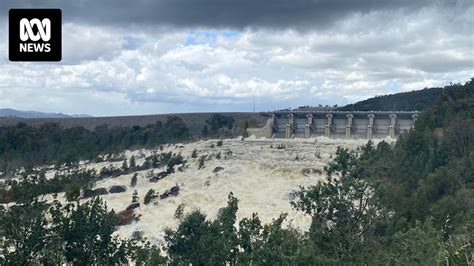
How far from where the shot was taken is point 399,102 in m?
102

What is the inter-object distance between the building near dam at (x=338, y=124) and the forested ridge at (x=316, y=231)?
36417 millimetres

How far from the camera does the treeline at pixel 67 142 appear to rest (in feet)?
233

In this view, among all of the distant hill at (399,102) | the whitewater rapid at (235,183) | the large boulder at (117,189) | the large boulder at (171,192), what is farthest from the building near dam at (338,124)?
the large boulder at (117,189)

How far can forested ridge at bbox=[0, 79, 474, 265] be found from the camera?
1742cm

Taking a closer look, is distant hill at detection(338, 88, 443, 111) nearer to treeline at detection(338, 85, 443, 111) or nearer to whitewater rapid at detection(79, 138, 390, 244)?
treeline at detection(338, 85, 443, 111)

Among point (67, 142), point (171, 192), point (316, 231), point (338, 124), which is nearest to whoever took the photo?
point (316, 231)

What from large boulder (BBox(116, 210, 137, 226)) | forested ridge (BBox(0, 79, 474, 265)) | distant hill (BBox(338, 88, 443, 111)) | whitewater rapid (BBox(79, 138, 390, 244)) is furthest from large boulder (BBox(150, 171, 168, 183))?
distant hill (BBox(338, 88, 443, 111))

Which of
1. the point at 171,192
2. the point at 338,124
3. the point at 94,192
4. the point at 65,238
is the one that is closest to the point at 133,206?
the point at 171,192

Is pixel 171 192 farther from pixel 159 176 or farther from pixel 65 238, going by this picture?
pixel 65 238

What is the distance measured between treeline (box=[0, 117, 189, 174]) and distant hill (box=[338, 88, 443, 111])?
101 feet

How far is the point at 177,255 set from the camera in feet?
78.0

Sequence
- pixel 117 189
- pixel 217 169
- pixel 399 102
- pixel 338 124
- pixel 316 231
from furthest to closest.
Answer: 1. pixel 399 102
2. pixel 338 124
3. pixel 217 169
4. pixel 117 189
5. pixel 316 231

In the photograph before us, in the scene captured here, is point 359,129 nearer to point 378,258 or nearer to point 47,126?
point 47,126

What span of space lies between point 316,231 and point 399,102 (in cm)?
8711
